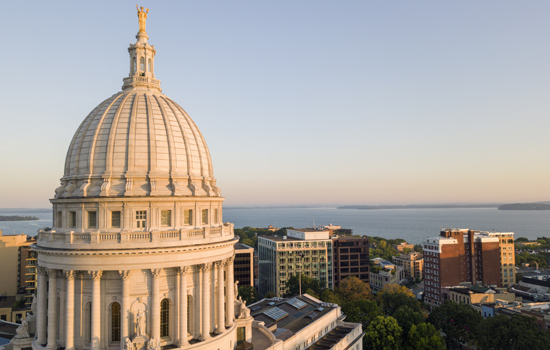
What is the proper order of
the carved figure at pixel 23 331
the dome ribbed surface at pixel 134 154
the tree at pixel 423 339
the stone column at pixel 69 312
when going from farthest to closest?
the tree at pixel 423 339, the carved figure at pixel 23 331, the dome ribbed surface at pixel 134 154, the stone column at pixel 69 312

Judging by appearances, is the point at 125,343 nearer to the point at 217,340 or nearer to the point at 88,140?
the point at 217,340

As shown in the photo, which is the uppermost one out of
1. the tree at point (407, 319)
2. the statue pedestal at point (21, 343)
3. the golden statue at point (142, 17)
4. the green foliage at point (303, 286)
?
the golden statue at point (142, 17)

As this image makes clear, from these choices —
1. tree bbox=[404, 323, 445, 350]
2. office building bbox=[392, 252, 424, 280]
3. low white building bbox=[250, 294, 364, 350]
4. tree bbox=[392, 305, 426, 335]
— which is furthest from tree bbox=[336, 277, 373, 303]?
office building bbox=[392, 252, 424, 280]

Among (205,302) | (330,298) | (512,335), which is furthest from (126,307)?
(330,298)

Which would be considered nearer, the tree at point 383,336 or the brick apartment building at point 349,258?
the tree at point 383,336

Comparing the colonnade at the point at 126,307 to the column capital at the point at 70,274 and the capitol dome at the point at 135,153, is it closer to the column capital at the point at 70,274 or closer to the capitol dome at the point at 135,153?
the column capital at the point at 70,274

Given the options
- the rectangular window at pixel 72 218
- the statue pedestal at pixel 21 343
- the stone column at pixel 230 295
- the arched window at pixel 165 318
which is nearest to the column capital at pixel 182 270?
the arched window at pixel 165 318

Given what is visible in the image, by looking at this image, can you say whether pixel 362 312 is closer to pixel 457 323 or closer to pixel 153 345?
pixel 457 323

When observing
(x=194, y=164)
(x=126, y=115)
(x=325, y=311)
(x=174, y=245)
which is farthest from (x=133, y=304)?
(x=325, y=311)
